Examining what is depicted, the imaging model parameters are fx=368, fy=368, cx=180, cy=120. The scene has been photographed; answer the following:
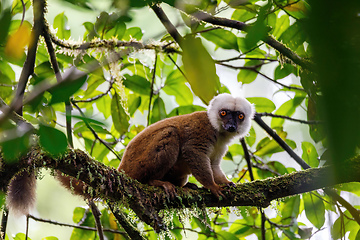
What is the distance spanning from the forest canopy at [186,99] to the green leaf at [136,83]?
0.01m

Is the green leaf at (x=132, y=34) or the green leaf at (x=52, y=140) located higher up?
the green leaf at (x=132, y=34)

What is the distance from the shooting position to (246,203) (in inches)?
147

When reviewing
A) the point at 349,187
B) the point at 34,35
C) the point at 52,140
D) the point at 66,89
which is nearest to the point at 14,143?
the point at 52,140

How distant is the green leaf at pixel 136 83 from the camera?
16.6ft

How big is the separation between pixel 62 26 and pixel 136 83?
1.26m

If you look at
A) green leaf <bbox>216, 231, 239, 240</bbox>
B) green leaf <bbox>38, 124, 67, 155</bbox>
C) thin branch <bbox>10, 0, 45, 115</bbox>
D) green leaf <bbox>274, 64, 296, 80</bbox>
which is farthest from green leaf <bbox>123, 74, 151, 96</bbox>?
green leaf <bbox>38, 124, 67, 155</bbox>

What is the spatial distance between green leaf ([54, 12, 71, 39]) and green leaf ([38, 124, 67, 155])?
4.61 metres

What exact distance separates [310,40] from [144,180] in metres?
3.77

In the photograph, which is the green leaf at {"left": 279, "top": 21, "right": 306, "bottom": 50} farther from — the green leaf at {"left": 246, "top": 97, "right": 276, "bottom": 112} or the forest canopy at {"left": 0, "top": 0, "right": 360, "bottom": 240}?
the green leaf at {"left": 246, "top": 97, "right": 276, "bottom": 112}

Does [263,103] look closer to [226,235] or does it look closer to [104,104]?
[226,235]

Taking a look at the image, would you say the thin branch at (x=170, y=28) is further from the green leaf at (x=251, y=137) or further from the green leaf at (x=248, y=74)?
the green leaf at (x=251, y=137)

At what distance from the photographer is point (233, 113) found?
5.22m

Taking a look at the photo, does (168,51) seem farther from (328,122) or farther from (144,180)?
(328,122)

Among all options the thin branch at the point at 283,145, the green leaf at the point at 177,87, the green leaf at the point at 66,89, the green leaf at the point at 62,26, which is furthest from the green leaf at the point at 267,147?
the green leaf at the point at 66,89
